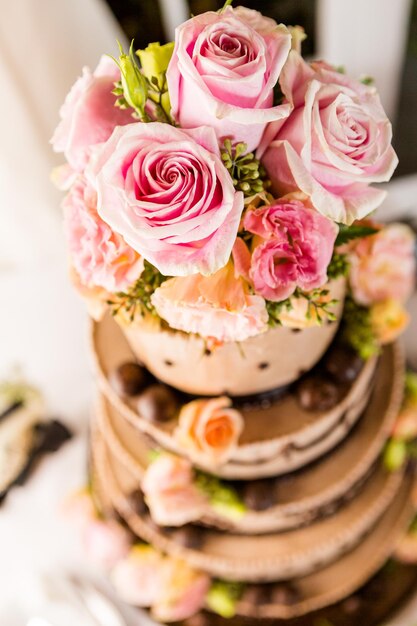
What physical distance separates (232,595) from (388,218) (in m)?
1.20

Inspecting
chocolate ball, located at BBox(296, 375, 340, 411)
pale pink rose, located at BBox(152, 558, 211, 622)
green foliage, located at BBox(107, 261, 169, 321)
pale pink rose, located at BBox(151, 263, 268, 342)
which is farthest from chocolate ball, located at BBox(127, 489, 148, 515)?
pale pink rose, located at BBox(151, 263, 268, 342)

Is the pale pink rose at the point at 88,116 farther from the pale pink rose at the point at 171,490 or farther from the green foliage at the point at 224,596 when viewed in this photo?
the green foliage at the point at 224,596

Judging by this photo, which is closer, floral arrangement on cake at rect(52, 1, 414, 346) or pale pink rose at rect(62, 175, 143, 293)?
floral arrangement on cake at rect(52, 1, 414, 346)

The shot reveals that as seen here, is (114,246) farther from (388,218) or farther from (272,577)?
(388,218)

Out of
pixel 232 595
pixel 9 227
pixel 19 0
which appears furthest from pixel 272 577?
pixel 19 0

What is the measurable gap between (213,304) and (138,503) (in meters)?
0.70

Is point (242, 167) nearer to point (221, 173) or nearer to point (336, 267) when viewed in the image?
point (221, 173)

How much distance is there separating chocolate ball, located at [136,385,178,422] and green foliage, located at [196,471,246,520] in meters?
0.15

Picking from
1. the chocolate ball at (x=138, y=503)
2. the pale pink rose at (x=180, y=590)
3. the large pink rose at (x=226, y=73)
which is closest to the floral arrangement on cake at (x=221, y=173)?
the large pink rose at (x=226, y=73)

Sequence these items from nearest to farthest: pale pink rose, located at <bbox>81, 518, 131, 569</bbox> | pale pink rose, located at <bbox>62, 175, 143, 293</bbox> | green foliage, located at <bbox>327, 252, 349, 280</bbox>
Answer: pale pink rose, located at <bbox>62, 175, 143, 293</bbox>
green foliage, located at <bbox>327, 252, 349, 280</bbox>
pale pink rose, located at <bbox>81, 518, 131, 569</bbox>

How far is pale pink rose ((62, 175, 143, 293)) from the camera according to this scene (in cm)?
67

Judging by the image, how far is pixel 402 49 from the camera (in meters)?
1.61

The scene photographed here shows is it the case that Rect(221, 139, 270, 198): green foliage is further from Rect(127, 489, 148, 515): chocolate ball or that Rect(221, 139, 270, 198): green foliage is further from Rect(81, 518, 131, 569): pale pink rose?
Rect(81, 518, 131, 569): pale pink rose

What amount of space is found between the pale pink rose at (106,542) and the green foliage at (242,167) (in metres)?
0.98
